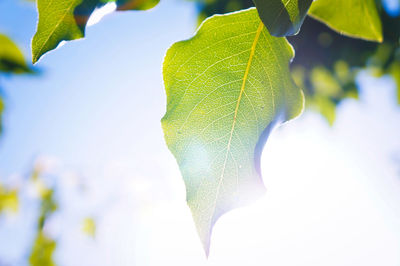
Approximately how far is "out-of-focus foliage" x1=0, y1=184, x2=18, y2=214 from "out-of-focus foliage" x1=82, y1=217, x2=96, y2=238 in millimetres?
697

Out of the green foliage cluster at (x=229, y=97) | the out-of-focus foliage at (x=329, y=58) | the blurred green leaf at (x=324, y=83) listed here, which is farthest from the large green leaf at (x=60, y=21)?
the blurred green leaf at (x=324, y=83)

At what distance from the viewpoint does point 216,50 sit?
0.43 m

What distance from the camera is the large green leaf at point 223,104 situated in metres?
0.41

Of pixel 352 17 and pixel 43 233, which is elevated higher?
pixel 352 17

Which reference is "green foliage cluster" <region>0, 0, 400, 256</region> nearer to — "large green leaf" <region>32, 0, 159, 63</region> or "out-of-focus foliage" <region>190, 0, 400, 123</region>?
"large green leaf" <region>32, 0, 159, 63</region>

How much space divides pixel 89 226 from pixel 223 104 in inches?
121

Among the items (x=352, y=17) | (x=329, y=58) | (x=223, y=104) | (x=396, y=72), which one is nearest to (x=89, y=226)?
(x=329, y=58)

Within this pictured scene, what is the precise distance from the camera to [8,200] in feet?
8.57

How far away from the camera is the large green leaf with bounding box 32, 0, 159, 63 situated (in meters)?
0.34

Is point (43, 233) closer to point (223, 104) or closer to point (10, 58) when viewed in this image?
point (10, 58)

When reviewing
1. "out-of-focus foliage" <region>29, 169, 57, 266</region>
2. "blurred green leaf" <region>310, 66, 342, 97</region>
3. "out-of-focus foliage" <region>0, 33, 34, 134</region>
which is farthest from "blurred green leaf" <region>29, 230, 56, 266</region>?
"blurred green leaf" <region>310, 66, 342, 97</region>

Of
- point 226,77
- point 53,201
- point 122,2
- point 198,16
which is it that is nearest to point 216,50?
point 226,77

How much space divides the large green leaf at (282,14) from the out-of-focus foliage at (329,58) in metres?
1.25

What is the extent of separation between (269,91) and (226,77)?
0.21 feet
